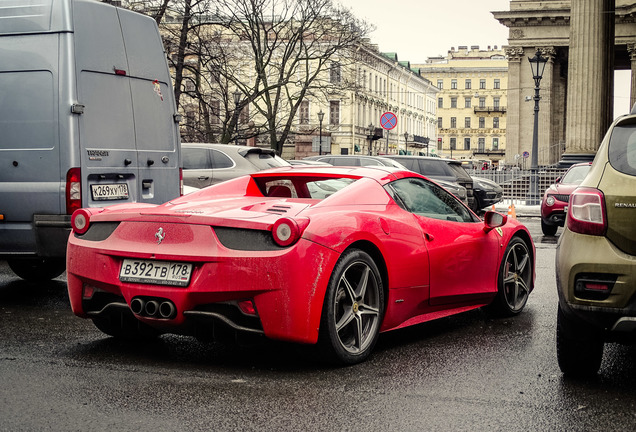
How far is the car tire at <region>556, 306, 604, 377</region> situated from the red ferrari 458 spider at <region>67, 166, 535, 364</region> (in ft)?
3.82

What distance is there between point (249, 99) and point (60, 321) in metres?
34.5

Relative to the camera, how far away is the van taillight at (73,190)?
25.9 ft

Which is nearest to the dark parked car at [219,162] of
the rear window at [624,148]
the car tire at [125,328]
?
the car tire at [125,328]

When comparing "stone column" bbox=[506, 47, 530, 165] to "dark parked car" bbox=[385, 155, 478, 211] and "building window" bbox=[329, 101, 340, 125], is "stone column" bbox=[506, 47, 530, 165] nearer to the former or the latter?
"building window" bbox=[329, 101, 340, 125]

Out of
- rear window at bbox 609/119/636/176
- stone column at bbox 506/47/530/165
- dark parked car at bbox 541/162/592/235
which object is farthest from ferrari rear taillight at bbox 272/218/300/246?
stone column at bbox 506/47/530/165

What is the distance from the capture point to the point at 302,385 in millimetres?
4879

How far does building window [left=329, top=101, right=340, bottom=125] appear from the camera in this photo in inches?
3285

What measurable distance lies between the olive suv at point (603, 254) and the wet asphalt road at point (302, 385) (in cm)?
38

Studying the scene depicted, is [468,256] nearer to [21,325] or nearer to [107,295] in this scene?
[107,295]

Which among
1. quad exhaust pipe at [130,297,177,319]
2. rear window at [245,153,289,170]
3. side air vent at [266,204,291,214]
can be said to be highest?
rear window at [245,153,289,170]

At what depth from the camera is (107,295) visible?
18.3 ft

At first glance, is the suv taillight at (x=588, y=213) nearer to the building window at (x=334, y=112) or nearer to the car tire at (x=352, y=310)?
the car tire at (x=352, y=310)

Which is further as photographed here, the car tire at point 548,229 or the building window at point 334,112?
the building window at point 334,112

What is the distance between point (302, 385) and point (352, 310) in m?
0.72
